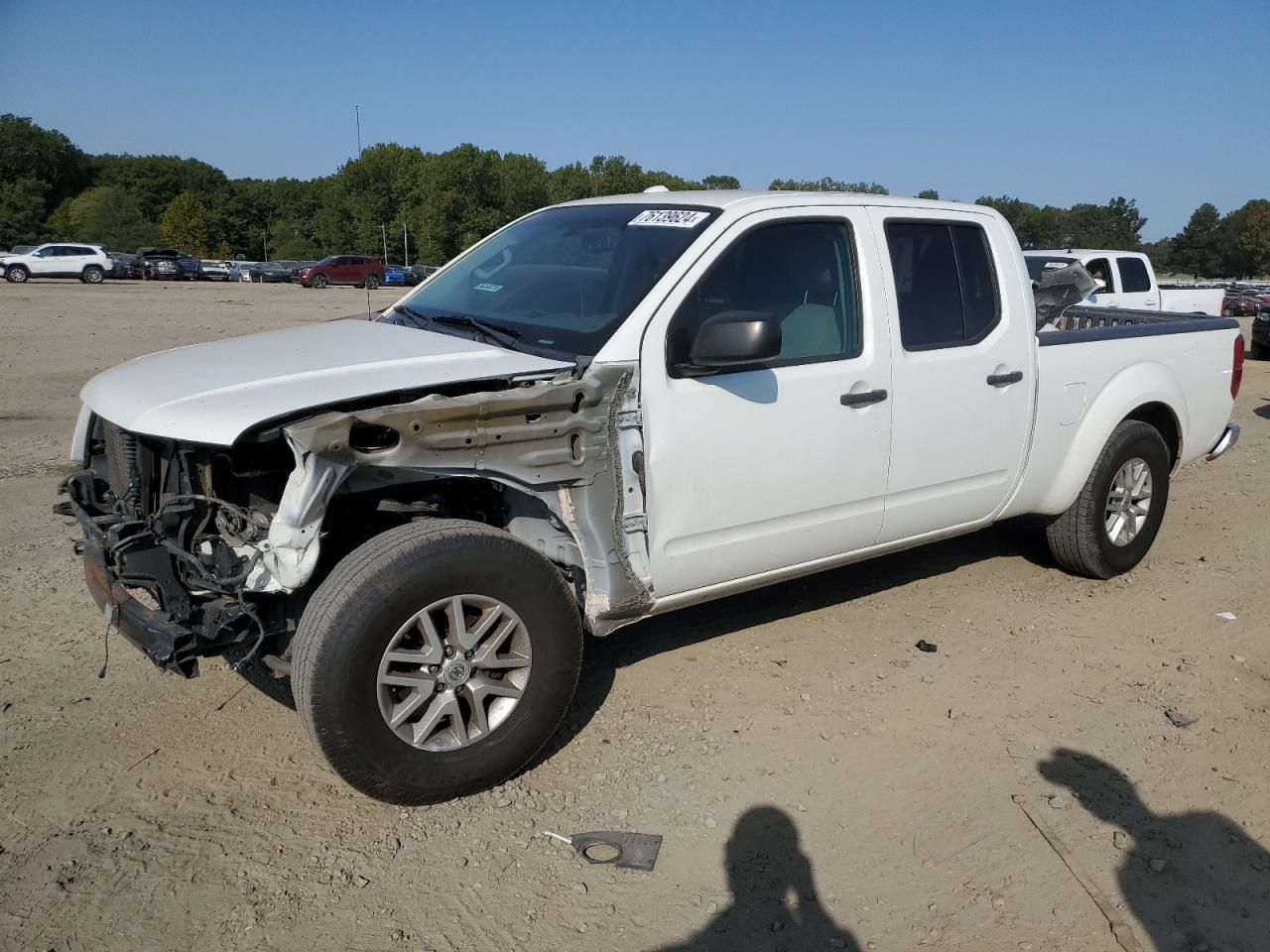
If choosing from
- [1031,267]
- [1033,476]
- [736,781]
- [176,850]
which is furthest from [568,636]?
[1031,267]

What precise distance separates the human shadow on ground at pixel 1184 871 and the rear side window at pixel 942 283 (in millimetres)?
1845

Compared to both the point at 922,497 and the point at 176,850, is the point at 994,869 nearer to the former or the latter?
the point at 922,497

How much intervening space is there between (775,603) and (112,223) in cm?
8766

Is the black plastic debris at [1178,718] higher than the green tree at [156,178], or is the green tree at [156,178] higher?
the green tree at [156,178]

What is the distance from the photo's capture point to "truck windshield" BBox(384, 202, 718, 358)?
12.0ft

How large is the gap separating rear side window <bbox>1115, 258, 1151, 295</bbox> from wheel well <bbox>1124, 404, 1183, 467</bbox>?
10.7 m

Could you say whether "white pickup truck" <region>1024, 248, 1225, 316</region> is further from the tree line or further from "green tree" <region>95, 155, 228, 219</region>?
"green tree" <region>95, 155, 228, 219</region>

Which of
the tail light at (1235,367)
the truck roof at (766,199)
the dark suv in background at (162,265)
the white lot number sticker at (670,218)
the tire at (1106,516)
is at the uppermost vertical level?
the truck roof at (766,199)

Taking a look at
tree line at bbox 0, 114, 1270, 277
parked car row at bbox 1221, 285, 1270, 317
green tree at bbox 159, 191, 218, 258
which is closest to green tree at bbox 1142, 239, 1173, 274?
tree line at bbox 0, 114, 1270, 277

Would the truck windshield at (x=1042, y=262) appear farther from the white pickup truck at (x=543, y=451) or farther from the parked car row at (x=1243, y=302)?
the parked car row at (x=1243, y=302)

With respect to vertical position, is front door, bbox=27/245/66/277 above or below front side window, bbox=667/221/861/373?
below

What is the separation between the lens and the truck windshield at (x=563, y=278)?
366cm

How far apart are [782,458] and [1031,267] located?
1175 centimetres

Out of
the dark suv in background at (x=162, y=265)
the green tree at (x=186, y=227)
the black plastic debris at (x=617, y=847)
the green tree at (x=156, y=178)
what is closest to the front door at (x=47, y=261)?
the dark suv in background at (x=162, y=265)
